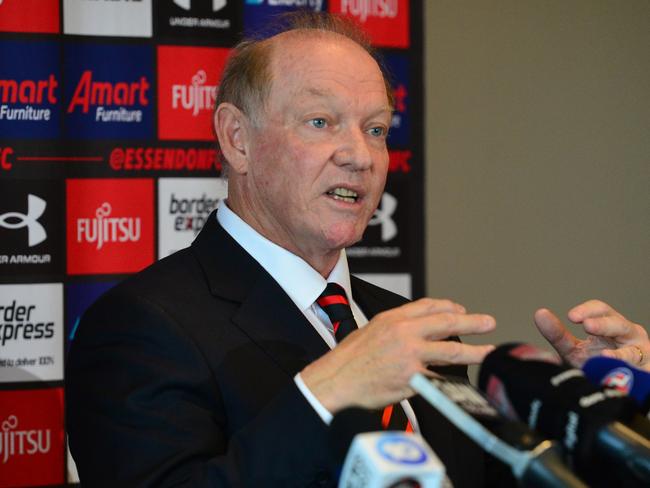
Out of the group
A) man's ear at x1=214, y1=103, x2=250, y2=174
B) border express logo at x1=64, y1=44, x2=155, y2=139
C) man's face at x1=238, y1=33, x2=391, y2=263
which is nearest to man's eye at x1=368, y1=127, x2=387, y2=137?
man's face at x1=238, y1=33, x2=391, y2=263

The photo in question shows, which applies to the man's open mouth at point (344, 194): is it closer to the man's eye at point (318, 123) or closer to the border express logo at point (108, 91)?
the man's eye at point (318, 123)

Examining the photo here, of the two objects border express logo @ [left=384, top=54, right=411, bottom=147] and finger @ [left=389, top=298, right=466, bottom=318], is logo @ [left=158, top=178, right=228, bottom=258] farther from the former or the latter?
finger @ [left=389, top=298, right=466, bottom=318]

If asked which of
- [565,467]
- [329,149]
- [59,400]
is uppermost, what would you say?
[329,149]

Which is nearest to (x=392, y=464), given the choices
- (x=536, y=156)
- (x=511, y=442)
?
(x=511, y=442)

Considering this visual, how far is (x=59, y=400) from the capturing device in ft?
10.00

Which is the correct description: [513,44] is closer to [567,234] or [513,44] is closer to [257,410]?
[567,234]

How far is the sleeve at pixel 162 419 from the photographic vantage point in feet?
4.41

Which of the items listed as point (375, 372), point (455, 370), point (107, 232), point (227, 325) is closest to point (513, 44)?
point (107, 232)

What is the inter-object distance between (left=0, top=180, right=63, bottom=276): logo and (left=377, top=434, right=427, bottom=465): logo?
241 centimetres

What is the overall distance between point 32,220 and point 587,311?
2.03 m

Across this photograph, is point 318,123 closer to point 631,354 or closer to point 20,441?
point 631,354

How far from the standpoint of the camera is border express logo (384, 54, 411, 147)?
3428 mm

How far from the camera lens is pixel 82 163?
308 centimetres

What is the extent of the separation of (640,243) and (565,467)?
3241mm
